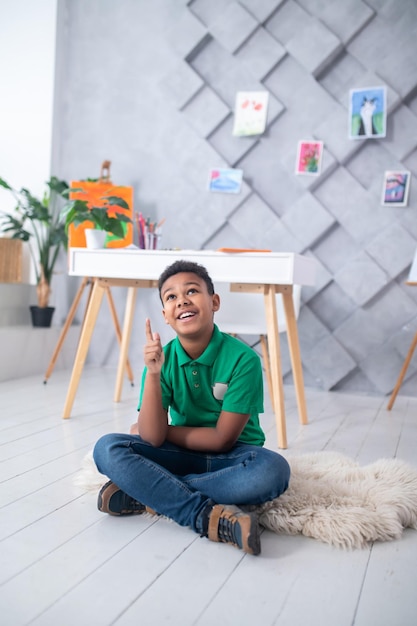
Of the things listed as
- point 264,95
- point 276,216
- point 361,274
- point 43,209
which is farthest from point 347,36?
point 43,209

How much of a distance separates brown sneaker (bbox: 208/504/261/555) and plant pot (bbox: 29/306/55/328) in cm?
255

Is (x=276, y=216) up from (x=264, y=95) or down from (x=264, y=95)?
down

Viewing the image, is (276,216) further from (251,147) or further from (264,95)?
(264,95)

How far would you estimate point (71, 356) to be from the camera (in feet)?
12.4

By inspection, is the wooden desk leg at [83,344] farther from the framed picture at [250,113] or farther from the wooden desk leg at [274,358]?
the framed picture at [250,113]

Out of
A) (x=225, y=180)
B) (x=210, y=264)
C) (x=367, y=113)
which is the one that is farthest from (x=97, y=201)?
(x=367, y=113)

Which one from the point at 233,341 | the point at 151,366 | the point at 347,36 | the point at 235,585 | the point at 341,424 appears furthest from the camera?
the point at 347,36

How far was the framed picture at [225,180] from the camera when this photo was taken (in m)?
3.45

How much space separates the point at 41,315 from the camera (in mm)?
3590

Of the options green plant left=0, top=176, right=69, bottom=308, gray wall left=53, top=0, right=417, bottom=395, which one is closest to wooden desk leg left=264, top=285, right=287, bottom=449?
gray wall left=53, top=0, right=417, bottom=395

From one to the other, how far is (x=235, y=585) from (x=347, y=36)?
2995 millimetres

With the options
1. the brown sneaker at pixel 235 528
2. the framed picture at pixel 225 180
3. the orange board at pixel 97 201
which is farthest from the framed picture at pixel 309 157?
the brown sneaker at pixel 235 528

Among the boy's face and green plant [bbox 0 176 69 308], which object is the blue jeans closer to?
the boy's face

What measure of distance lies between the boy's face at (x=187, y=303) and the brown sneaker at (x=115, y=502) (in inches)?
15.0
